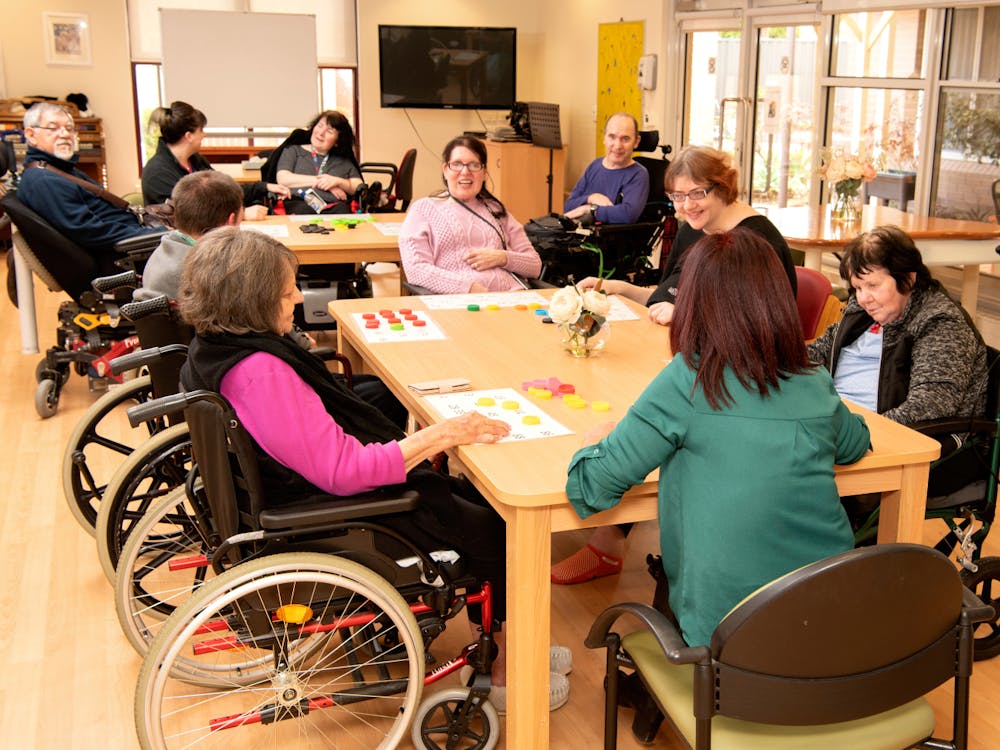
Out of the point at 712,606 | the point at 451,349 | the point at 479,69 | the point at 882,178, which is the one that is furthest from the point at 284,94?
the point at 712,606

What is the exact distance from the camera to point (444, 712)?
7.24ft

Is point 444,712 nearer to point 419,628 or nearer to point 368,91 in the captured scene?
point 419,628

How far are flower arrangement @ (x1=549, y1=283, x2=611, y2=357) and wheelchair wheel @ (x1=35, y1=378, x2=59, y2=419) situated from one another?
2587mm

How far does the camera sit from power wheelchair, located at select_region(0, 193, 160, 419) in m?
4.29

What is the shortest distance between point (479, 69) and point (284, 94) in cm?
178

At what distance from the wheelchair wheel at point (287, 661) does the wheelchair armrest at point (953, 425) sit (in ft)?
4.12

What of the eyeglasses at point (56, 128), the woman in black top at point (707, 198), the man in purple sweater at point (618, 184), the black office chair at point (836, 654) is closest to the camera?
the black office chair at point (836, 654)

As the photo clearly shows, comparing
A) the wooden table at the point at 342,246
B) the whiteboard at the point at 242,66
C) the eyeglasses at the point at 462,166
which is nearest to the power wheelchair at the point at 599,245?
the wooden table at the point at 342,246

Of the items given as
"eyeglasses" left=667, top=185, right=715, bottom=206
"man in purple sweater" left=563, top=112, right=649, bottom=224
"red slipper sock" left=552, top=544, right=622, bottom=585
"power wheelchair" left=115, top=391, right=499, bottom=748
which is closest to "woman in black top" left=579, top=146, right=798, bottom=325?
"eyeglasses" left=667, top=185, right=715, bottom=206

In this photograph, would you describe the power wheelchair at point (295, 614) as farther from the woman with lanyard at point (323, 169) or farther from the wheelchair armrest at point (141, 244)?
the woman with lanyard at point (323, 169)

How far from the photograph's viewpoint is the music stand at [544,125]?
8.87m

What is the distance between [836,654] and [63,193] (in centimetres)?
380

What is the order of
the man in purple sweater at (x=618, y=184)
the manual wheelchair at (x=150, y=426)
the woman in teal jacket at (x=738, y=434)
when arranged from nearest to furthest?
the woman in teal jacket at (x=738, y=434), the manual wheelchair at (x=150, y=426), the man in purple sweater at (x=618, y=184)

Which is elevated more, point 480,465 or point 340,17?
point 340,17
